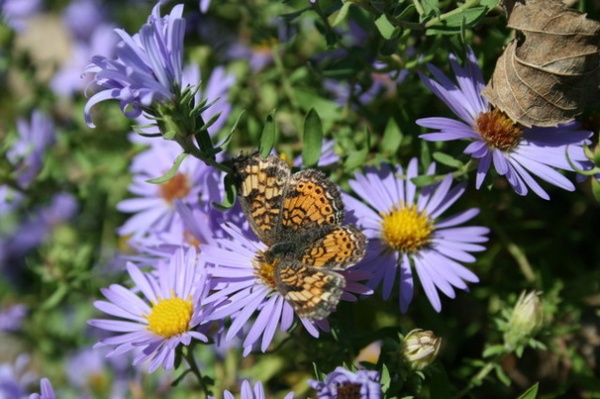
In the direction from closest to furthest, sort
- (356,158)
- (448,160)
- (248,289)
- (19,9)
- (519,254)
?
(248,289), (448,160), (356,158), (519,254), (19,9)

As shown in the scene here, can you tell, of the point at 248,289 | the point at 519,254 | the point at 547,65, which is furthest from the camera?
the point at 519,254

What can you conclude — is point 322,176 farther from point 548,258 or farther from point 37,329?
point 37,329

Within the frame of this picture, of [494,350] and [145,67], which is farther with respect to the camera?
[494,350]

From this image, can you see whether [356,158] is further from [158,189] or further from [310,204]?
[158,189]

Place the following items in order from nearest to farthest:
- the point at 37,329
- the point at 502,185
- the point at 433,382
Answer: the point at 433,382
the point at 502,185
the point at 37,329

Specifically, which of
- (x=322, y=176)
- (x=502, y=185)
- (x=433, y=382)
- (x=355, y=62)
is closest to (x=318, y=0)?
(x=355, y=62)

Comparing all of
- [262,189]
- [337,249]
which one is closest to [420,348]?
[337,249]

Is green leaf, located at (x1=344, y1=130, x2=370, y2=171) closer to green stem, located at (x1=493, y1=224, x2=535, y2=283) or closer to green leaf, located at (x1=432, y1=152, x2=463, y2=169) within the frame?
green leaf, located at (x1=432, y1=152, x2=463, y2=169)
